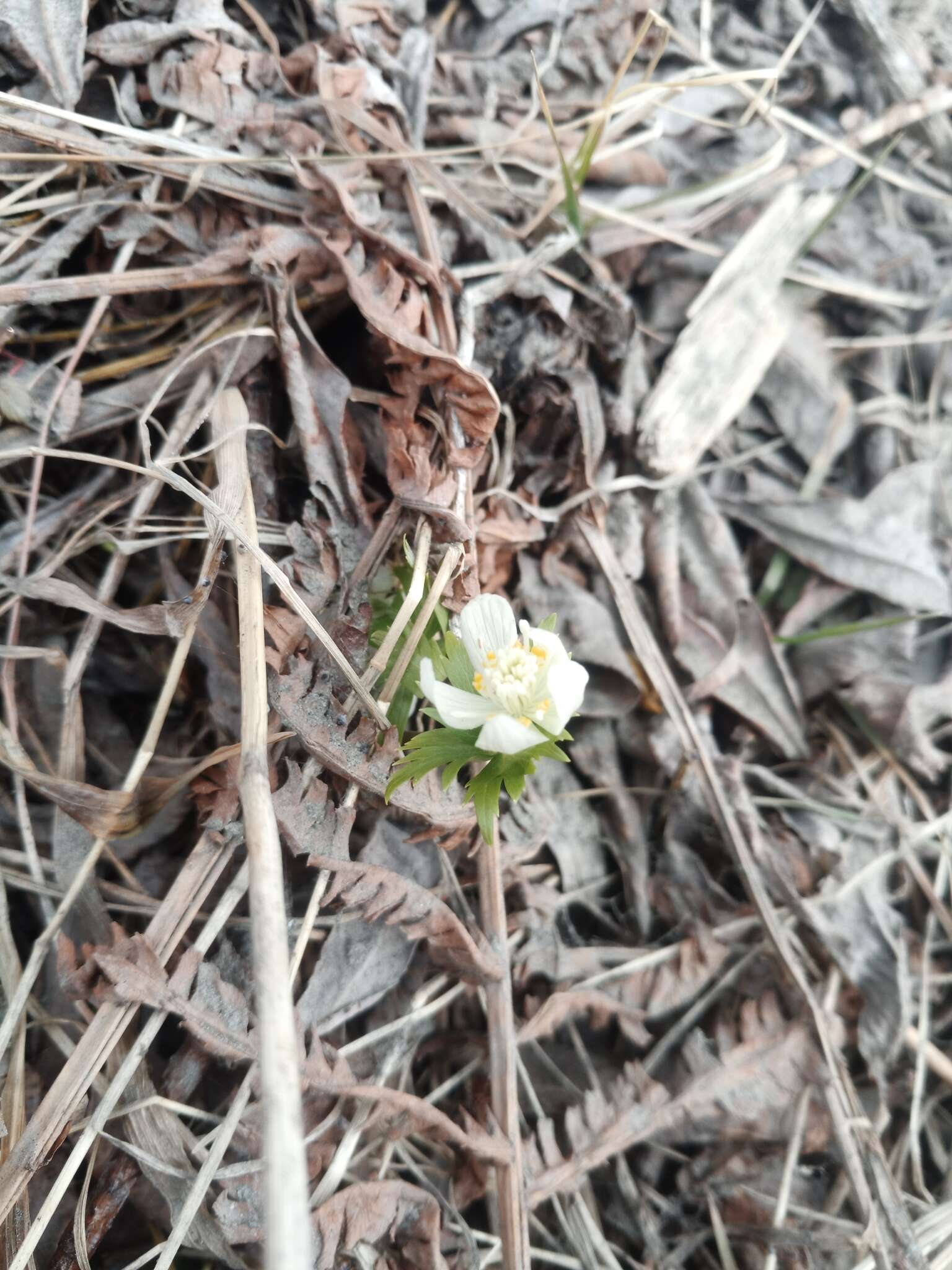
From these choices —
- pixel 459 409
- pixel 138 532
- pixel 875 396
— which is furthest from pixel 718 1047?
pixel 875 396

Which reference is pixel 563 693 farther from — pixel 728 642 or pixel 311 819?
pixel 728 642

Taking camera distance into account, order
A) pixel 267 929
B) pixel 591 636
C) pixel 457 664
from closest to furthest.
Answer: pixel 267 929 < pixel 457 664 < pixel 591 636

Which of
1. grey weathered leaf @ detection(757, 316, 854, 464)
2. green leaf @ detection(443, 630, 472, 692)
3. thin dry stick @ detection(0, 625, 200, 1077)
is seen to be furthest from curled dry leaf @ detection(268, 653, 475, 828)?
grey weathered leaf @ detection(757, 316, 854, 464)

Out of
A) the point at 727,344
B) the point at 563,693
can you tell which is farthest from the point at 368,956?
the point at 727,344

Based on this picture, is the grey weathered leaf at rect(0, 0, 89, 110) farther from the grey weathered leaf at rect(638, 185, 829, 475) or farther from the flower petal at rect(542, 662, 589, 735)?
the flower petal at rect(542, 662, 589, 735)

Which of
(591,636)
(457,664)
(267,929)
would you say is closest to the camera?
(267,929)

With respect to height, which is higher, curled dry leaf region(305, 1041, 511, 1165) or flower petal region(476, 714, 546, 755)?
flower petal region(476, 714, 546, 755)

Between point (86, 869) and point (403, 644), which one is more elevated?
point (403, 644)

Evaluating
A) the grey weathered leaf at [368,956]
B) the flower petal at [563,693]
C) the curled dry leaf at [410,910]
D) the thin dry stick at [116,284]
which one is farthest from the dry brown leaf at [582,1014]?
the thin dry stick at [116,284]
